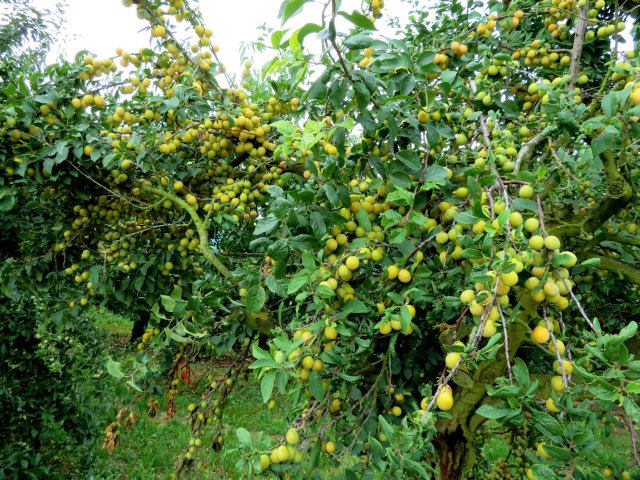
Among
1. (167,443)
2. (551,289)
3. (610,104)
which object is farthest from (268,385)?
(167,443)

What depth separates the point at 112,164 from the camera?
198cm

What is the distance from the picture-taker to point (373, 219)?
55.1 inches

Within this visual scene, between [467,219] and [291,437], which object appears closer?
[467,219]

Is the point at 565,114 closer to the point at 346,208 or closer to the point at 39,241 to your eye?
the point at 346,208

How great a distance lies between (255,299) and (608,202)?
1.02m

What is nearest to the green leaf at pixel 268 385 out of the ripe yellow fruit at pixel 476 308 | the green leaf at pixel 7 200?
the ripe yellow fruit at pixel 476 308

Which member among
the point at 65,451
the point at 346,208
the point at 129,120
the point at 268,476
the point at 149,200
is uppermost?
the point at 129,120

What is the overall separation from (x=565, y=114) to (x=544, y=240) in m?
0.35

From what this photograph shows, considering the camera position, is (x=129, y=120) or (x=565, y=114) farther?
→ (x=129, y=120)

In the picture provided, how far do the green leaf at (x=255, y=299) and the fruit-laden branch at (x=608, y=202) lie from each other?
33.4 inches

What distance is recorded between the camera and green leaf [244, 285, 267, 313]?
1.27 metres

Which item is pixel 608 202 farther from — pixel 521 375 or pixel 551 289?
pixel 521 375

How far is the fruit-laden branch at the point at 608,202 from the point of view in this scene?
122 centimetres

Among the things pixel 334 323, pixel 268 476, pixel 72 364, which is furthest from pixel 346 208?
pixel 72 364
